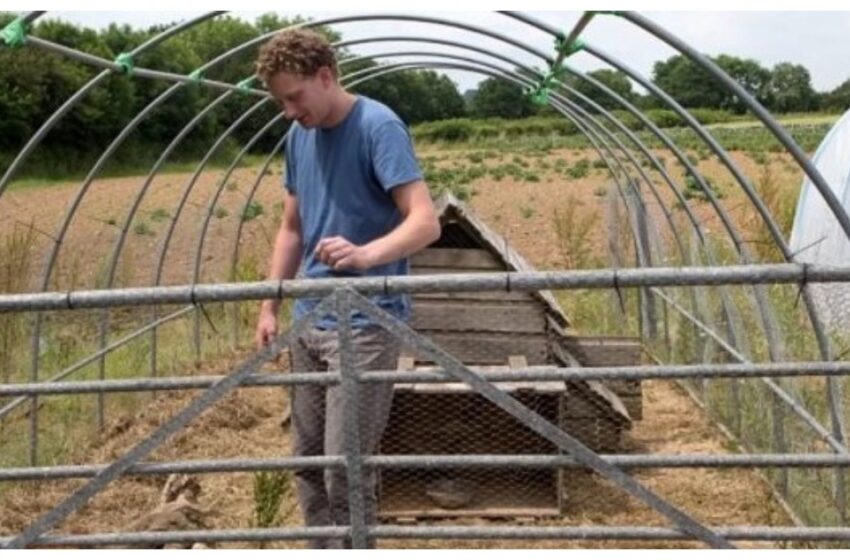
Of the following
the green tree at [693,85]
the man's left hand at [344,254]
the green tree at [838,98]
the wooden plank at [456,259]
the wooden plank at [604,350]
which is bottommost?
the wooden plank at [604,350]

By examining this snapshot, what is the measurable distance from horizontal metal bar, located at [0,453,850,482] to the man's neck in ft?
3.29

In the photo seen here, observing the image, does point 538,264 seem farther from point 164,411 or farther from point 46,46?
point 46,46

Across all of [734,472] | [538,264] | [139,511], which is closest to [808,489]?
[734,472]

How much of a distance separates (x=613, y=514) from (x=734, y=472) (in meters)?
0.99

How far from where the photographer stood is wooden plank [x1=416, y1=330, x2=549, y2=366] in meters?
6.47

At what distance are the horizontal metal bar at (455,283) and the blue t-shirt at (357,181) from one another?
0.42 meters

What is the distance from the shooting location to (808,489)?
555 cm

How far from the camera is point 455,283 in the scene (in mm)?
3068

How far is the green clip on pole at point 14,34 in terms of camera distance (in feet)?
14.4

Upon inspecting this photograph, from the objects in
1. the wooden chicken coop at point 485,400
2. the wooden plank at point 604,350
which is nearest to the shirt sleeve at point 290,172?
the wooden chicken coop at point 485,400

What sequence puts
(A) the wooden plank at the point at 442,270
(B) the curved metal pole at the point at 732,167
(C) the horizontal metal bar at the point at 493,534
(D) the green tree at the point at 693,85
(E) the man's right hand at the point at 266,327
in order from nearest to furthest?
1. (C) the horizontal metal bar at the point at 493,534
2. (E) the man's right hand at the point at 266,327
3. (B) the curved metal pole at the point at 732,167
4. (A) the wooden plank at the point at 442,270
5. (D) the green tree at the point at 693,85

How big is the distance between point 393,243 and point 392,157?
1.03ft

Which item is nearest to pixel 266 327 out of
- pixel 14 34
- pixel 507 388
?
pixel 14 34

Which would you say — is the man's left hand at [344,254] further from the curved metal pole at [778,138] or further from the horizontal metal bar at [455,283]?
the curved metal pole at [778,138]
